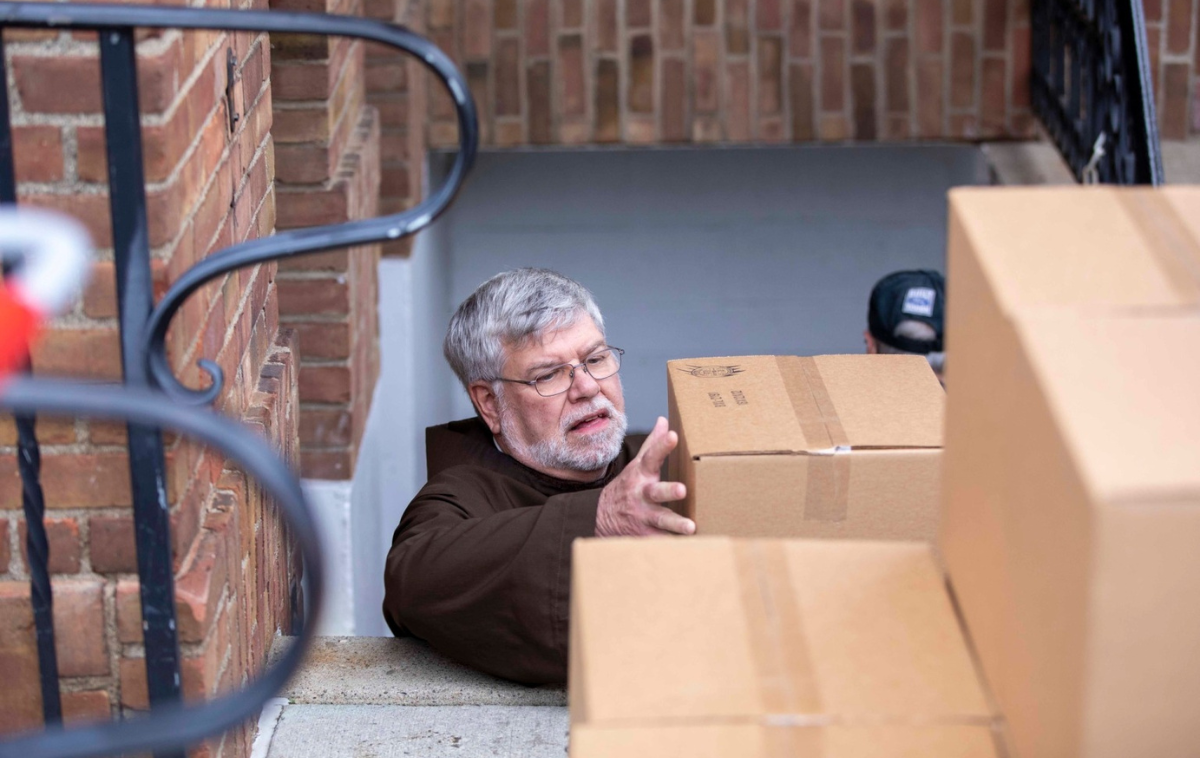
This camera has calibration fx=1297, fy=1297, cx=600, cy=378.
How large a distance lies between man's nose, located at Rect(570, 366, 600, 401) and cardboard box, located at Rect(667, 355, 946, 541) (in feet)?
2.11

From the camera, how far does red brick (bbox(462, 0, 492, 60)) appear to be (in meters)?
3.82

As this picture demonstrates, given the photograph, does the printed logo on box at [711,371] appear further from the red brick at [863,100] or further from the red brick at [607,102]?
the red brick at [863,100]

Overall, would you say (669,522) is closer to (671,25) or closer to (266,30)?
(266,30)

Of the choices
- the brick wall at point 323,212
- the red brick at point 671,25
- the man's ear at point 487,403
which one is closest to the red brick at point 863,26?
the red brick at point 671,25

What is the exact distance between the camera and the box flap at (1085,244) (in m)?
1.04

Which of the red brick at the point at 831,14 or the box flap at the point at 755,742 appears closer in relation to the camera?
the box flap at the point at 755,742

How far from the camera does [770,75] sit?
3844 mm

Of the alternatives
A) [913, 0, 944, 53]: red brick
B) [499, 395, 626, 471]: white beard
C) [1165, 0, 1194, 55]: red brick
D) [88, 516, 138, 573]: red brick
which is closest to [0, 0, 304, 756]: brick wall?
[88, 516, 138, 573]: red brick

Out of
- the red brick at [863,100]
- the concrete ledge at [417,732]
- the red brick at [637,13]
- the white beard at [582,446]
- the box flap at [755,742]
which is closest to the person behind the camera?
the box flap at [755,742]

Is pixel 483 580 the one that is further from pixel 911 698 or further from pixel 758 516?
pixel 911 698

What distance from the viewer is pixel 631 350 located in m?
4.93

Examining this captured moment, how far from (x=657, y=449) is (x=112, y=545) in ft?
2.43

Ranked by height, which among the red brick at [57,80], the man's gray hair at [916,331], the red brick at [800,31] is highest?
the red brick at [800,31]

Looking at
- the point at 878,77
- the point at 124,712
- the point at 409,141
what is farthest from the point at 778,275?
the point at 124,712
